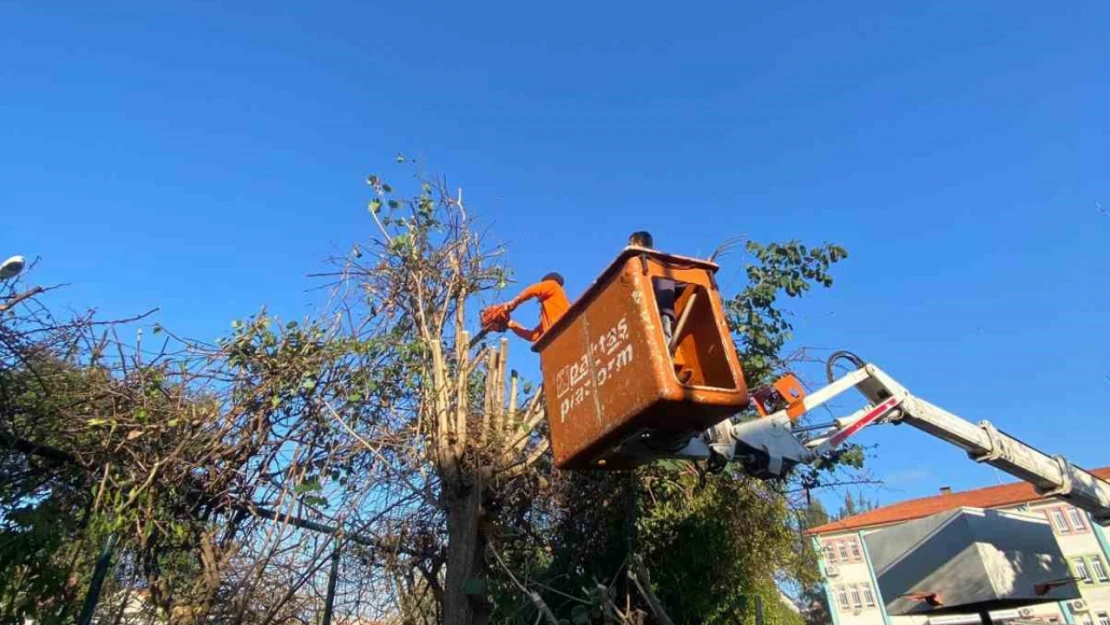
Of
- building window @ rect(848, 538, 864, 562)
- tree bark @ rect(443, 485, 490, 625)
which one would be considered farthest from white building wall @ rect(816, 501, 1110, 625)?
tree bark @ rect(443, 485, 490, 625)

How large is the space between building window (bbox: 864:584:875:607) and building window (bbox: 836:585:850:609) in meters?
1.22

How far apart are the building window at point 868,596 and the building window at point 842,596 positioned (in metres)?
1.22

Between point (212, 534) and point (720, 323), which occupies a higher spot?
point (720, 323)

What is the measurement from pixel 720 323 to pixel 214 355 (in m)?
4.65

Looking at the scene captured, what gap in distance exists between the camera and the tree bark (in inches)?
200


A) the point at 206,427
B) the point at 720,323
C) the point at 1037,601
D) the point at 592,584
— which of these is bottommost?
the point at 1037,601

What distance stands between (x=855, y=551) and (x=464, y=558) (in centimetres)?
4336

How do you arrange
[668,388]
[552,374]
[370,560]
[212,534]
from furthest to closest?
[370,560] < [212,534] < [552,374] < [668,388]

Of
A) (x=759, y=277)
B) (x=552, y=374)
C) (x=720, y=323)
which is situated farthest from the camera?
(x=759, y=277)

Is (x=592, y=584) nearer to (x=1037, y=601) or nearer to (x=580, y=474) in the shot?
(x=580, y=474)

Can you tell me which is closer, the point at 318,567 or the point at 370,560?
the point at 318,567

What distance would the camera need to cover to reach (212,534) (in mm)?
5438

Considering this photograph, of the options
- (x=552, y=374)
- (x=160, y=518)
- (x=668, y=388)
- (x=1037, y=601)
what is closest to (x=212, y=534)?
(x=160, y=518)

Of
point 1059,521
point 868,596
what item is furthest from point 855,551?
point 1059,521
